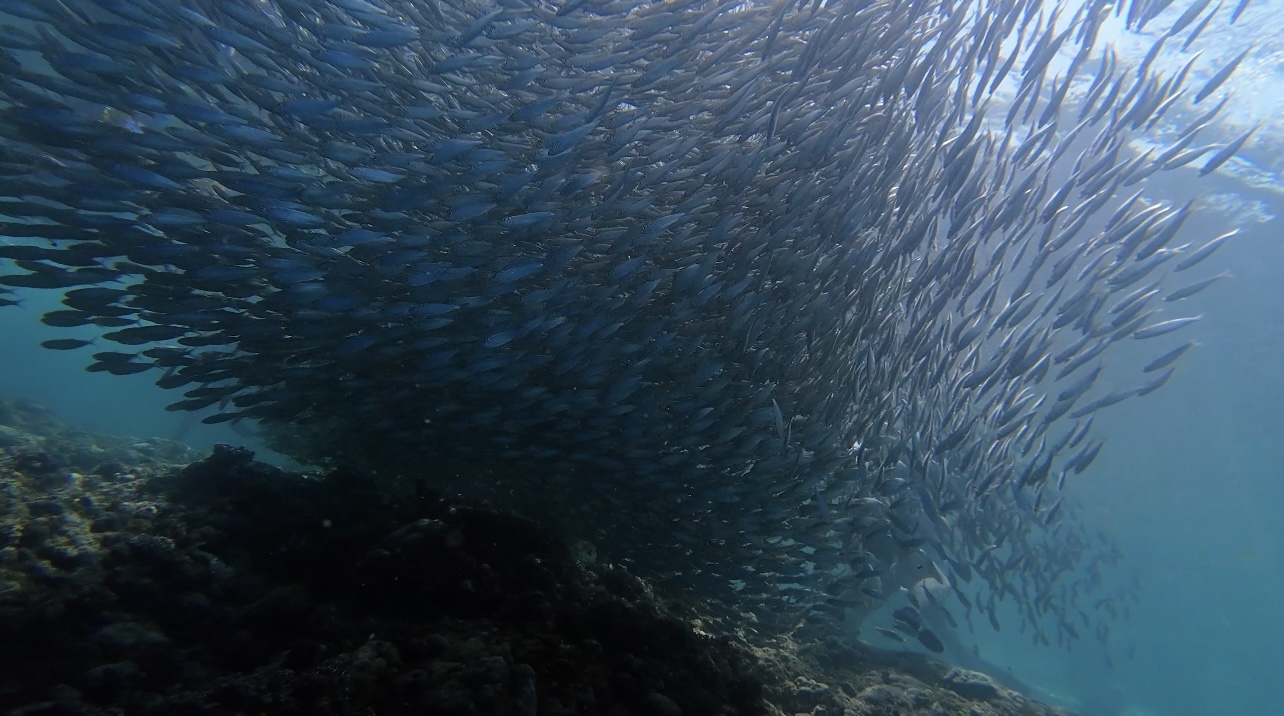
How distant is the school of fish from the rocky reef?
5.27 ft

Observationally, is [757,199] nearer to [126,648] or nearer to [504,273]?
[504,273]

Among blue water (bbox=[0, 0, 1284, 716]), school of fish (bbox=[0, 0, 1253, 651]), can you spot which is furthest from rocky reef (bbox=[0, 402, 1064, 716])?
blue water (bbox=[0, 0, 1284, 716])

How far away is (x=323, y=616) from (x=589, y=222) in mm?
4337

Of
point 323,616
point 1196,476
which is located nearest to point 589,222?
point 323,616

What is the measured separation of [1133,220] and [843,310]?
3208 millimetres

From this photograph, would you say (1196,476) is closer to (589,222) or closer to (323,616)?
(589,222)

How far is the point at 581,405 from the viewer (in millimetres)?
6859

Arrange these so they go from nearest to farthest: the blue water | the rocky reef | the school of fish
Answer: the rocky reef → the school of fish → the blue water

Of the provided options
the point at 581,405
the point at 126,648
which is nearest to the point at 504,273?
the point at 581,405

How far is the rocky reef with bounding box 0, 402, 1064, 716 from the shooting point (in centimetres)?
368

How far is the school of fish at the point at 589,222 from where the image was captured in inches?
Result: 221

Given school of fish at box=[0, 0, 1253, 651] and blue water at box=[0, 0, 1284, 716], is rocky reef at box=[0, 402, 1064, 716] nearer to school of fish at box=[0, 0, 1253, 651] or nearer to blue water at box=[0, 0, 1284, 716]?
school of fish at box=[0, 0, 1253, 651]

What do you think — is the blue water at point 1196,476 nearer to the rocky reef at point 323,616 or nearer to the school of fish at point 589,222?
the school of fish at point 589,222

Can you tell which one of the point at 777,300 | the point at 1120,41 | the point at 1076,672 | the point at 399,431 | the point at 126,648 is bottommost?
the point at 1076,672
